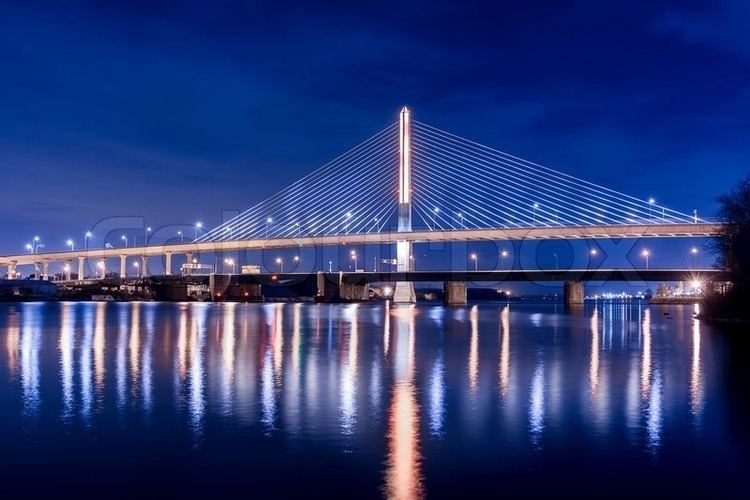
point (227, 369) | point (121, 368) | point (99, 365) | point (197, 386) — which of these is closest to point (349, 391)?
point (197, 386)

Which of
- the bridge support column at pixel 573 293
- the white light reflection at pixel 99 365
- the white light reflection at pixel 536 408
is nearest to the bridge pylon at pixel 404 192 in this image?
the bridge support column at pixel 573 293

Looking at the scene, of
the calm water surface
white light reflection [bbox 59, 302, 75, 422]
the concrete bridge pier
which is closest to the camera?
the calm water surface

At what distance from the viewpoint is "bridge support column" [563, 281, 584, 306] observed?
10162 cm

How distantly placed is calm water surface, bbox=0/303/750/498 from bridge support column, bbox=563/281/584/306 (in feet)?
253

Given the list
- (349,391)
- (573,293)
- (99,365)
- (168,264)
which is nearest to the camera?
(349,391)

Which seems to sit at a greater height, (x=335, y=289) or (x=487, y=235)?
(x=487, y=235)

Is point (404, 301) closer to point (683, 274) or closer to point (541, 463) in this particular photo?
point (683, 274)

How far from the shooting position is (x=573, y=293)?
337 feet

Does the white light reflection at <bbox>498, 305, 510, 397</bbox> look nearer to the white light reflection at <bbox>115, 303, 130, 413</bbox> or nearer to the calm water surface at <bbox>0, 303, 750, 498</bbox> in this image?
the calm water surface at <bbox>0, 303, 750, 498</bbox>

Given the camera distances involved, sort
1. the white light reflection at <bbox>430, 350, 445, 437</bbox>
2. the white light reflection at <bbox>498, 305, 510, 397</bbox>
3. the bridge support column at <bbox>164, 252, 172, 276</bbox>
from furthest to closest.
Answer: the bridge support column at <bbox>164, 252, 172, 276</bbox>
the white light reflection at <bbox>498, 305, 510, 397</bbox>
the white light reflection at <bbox>430, 350, 445, 437</bbox>

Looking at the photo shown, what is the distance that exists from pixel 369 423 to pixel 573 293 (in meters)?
93.4

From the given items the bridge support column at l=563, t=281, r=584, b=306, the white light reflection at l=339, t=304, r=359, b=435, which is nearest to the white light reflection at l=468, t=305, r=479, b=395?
the white light reflection at l=339, t=304, r=359, b=435

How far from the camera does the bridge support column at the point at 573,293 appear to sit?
10162cm

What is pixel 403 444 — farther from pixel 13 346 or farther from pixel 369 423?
pixel 13 346
